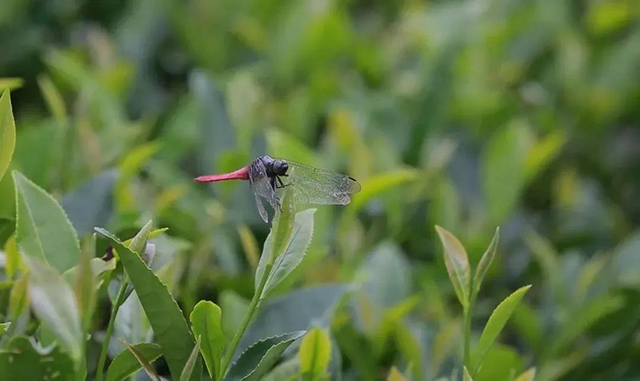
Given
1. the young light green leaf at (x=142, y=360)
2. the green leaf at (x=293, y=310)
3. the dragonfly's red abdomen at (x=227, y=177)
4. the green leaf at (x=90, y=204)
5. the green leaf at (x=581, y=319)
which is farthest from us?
the green leaf at (x=581, y=319)

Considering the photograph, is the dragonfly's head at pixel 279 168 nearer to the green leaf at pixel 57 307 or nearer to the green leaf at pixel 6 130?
the green leaf at pixel 6 130

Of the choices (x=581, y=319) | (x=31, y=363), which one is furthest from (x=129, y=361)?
(x=581, y=319)

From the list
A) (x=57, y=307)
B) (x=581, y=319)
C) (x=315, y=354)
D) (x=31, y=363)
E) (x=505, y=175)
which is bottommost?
(x=581, y=319)

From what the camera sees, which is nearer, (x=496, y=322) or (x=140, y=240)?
(x=140, y=240)

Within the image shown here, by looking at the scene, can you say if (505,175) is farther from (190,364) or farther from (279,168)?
(190,364)

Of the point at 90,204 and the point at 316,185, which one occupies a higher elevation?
the point at 316,185

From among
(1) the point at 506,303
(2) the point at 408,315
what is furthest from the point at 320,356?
(2) the point at 408,315

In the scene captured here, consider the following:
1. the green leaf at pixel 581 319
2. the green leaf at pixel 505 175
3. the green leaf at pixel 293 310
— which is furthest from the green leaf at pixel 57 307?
the green leaf at pixel 505 175

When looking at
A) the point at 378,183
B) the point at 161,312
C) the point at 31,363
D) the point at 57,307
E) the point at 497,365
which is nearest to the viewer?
the point at 57,307
